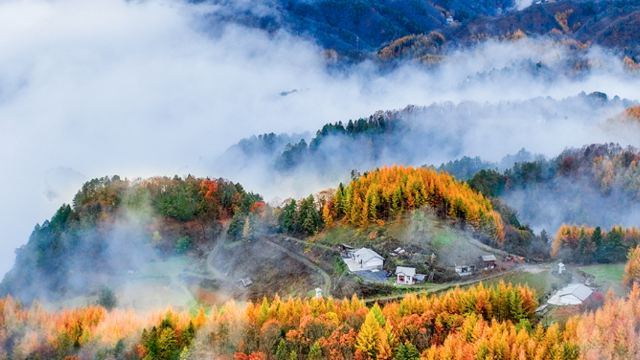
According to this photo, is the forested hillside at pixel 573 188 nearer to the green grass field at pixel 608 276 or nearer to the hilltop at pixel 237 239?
the hilltop at pixel 237 239

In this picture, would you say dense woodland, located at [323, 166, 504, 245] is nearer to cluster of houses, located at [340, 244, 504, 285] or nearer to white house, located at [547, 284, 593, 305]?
cluster of houses, located at [340, 244, 504, 285]

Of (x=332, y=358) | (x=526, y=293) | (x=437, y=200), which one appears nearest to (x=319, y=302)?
(x=332, y=358)

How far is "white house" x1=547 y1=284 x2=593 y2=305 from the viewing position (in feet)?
216

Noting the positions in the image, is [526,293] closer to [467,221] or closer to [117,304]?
[467,221]

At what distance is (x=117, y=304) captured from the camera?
93.0 meters

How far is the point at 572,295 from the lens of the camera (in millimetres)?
66438

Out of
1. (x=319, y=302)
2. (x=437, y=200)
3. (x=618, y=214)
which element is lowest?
(x=618, y=214)

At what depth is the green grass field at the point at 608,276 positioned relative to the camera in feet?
225

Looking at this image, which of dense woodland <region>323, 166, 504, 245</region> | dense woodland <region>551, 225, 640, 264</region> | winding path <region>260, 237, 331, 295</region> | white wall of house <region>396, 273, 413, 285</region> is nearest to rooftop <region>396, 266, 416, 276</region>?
white wall of house <region>396, 273, 413, 285</region>

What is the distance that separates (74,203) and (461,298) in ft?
322

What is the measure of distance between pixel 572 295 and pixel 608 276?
11317 mm

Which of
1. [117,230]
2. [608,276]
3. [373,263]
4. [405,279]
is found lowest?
[608,276]

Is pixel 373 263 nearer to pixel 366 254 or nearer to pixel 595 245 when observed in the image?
pixel 366 254

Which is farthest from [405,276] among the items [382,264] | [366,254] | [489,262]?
[489,262]
